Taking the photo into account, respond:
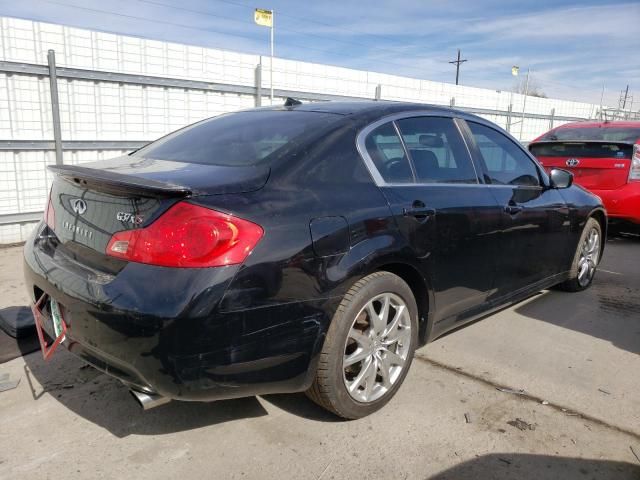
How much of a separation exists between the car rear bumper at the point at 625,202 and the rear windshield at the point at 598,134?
0.65 meters

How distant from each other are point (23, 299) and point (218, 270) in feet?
10.2

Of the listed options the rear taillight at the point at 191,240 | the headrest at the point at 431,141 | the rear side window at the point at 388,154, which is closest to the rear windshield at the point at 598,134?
the headrest at the point at 431,141

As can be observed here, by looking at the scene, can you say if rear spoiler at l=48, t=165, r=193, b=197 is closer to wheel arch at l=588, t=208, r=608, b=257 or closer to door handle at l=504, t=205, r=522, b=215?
door handle at l=504, t=205, r=522, b=215

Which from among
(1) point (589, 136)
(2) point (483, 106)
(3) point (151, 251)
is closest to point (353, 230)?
(3) point (151, 251)

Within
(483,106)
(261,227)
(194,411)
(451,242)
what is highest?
(483,106)

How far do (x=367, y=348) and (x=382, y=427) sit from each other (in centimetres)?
40

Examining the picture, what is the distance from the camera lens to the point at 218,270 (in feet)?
6.50

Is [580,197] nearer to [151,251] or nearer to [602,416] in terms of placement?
[602,416]

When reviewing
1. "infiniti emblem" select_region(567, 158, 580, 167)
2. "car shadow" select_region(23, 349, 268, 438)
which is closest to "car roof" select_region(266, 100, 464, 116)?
"car shadow" select_region(23, 349, 268, 438)

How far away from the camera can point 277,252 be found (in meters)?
2.12

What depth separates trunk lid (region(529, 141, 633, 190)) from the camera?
6680mm

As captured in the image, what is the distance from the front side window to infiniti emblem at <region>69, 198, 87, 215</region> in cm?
244

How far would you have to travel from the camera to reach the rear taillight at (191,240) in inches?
78.0

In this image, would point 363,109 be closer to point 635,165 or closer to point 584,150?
point 584,150
